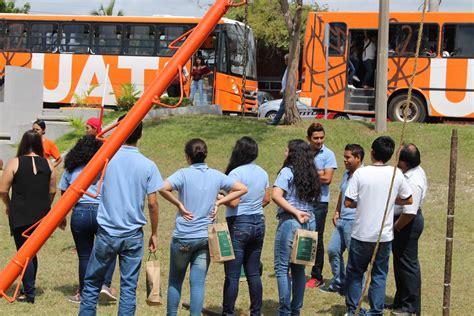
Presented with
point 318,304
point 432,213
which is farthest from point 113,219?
point 432,213

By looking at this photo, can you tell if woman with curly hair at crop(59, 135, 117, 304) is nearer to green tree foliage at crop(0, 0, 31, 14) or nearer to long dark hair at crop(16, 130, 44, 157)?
long dark hair at crop(16, 130, 44, 157)

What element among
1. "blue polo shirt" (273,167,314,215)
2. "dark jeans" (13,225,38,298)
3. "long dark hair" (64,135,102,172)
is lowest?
"dark jeans" (13,225,38,298)

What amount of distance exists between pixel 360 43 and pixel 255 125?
16.5 feet

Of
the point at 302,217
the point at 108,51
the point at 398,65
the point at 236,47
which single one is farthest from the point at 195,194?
the point at 108,51

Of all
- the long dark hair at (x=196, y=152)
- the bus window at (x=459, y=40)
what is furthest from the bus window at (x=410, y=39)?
the long dark hair at (x=196, y=152)

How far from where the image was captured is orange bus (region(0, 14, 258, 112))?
25281mm

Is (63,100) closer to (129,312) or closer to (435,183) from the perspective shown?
(435,183)

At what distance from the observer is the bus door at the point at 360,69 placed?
2175 centimetres

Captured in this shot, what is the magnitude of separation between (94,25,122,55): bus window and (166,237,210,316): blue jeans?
66.0 feet

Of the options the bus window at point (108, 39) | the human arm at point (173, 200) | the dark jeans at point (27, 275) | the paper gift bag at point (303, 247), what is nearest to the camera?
the human arm at point (173, 200)

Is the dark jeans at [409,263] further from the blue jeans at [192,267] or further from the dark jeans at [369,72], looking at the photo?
the dark jeans at [369,72]

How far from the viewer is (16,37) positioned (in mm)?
26938

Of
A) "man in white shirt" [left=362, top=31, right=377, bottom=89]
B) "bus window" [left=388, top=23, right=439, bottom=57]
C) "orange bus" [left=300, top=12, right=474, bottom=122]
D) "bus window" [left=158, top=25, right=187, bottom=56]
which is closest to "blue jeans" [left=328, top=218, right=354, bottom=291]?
"orange bus" [left=300, top=12, right=474, bottom=122]

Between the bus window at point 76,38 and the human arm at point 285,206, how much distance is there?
66.2 ft
